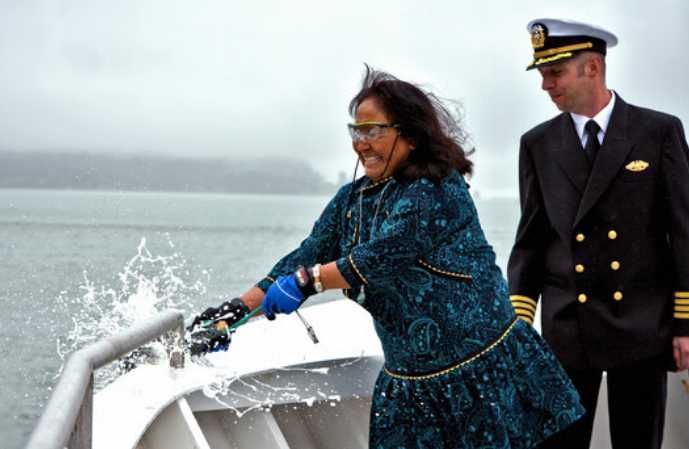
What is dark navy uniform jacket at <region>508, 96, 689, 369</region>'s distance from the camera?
2.91 metres

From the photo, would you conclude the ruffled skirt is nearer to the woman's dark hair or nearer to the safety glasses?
the woman's dark hair

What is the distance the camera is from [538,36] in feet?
9.87

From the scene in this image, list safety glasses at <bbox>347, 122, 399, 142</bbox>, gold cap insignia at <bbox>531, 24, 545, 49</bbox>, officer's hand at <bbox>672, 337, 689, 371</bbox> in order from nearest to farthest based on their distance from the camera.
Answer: safety glasses at <bbox>347, 122, 399, 142</bbox> → officer's hand at <bbox>672, 337, 689, 371</bbox> → gold cap insignia at <bbox>531, 24, 545, 49</bbox>

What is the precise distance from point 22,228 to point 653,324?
229 ft

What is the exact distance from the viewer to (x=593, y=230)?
117 inches

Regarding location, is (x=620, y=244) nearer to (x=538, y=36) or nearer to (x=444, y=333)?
(x=538, y=36)

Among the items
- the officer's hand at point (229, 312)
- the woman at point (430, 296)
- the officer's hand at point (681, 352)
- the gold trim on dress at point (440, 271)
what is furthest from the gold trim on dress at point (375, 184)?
the officer's hand at point (681, 352)

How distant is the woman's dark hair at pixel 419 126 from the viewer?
250 centimetres

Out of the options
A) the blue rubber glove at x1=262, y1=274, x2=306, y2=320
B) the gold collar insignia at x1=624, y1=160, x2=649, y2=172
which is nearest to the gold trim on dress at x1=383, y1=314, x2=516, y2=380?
the blue rubber glove at x1=262, y1=274, x2=306, y2=320

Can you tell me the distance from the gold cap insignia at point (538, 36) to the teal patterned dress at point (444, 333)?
0.62 m

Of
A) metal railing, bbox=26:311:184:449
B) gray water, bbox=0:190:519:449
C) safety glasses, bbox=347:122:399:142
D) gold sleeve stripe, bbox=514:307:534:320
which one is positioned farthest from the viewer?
gray water, bbox=0:190:519:449

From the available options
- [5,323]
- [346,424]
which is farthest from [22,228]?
[346,424]

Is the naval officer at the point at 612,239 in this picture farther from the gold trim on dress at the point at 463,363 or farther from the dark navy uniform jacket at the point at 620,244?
the gold trim on dress at the point at 463,363

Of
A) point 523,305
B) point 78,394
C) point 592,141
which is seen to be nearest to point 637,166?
point 592,141
